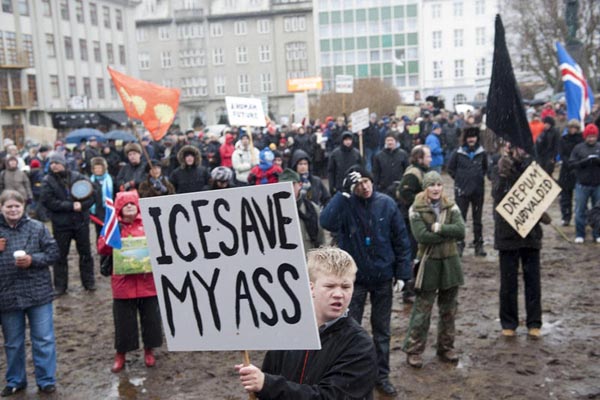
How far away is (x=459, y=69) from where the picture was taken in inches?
2751

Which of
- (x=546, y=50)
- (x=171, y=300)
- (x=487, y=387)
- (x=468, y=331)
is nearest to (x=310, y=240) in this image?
(x=468, y=331)

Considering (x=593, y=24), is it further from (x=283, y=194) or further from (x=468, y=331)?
(x=283, y=194)

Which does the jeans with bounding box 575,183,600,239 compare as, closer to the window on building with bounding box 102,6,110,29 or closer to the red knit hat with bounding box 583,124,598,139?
the red knit hat with bounding box 583,124,598,139

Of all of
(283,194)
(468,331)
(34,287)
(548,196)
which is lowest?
(468,331)

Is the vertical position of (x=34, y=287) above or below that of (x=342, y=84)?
below

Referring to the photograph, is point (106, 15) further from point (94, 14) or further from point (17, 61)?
point (17, 61)

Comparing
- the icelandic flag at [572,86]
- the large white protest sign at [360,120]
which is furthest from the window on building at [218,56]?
the icelandic flag at [572,86]

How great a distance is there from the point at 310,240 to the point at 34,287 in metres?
2.77

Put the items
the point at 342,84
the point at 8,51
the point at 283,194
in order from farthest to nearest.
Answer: the point at 8,51 → the point at 342,84 → the point at 283,194

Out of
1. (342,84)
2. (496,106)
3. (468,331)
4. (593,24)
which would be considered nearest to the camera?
(496,106)

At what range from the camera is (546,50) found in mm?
41250

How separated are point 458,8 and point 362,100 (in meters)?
33.5

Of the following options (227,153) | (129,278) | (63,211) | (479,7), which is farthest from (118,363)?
(479,7)

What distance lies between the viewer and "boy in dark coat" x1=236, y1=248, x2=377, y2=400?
2.71m
